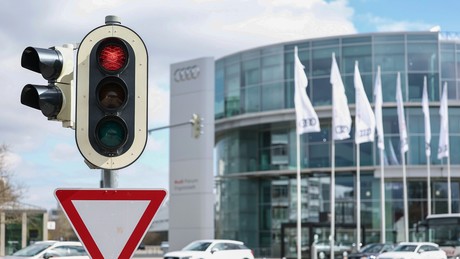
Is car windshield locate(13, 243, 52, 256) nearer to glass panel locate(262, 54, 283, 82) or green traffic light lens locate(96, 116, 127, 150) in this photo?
green traffic light lens locate(96, 116, 127, 150)

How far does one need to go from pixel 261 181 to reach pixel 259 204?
71.4 inches

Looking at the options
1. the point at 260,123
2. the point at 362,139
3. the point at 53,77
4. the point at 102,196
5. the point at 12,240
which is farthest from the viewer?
the point at 260,123

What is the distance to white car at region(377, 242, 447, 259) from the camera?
3903 cm

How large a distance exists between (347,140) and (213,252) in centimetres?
2527

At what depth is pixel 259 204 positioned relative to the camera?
63.6 meters

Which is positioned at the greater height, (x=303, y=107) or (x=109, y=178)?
(x=303, y=107)

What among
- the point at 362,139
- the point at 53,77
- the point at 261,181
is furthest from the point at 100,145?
the point at 261,181

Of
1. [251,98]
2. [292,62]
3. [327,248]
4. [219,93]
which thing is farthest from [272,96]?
[327,248]

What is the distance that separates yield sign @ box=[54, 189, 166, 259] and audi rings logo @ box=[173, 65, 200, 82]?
148 feet

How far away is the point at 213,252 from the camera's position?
116ft

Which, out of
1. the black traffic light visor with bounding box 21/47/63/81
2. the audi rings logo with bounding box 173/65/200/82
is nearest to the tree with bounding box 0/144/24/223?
the audi rings logo with bounding box 173/65/200/82

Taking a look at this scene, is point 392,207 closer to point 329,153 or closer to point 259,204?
point 329,153

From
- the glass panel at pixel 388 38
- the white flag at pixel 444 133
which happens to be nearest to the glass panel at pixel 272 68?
the glass panel at pixel 388 38

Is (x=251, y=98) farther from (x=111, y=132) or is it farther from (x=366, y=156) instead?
(x=111, y=132)
